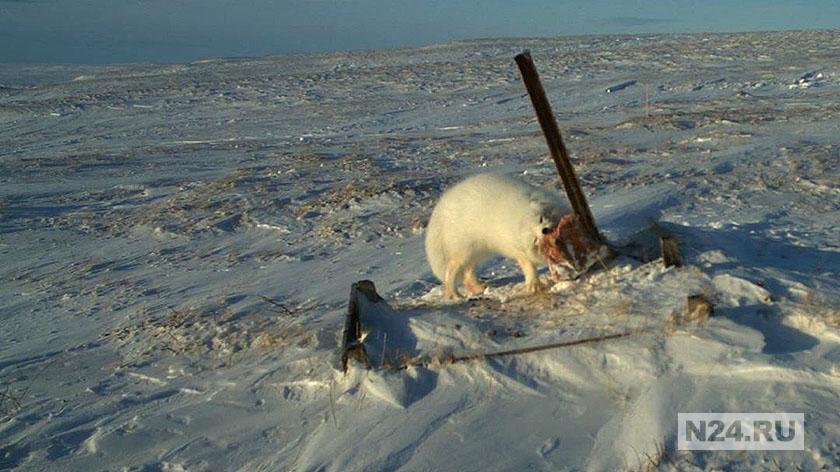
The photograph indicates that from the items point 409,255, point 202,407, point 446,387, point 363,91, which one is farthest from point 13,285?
point 363,91

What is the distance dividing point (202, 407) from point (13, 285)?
15.7ft

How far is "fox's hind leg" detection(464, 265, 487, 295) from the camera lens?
5.79 m

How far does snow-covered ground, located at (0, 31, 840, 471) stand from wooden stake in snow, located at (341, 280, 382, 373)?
0.08m

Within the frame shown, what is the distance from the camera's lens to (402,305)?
532 centimetres

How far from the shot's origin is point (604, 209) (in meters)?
8.23

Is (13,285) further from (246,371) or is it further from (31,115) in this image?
(31,115)

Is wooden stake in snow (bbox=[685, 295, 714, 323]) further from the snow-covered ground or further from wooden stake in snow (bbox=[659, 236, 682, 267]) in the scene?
wooden stake in snow (bbox=[659, 236, 682, 267])

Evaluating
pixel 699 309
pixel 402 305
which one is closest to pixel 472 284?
pixel 402 305

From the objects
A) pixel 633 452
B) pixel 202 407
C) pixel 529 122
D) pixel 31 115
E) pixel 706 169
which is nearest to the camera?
pixel 633 452
